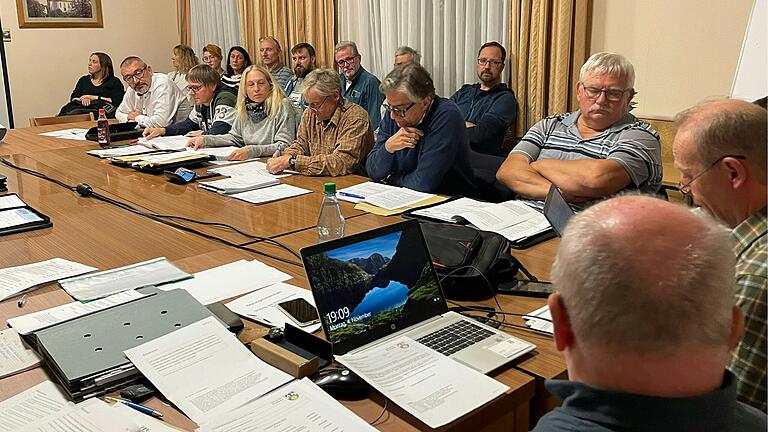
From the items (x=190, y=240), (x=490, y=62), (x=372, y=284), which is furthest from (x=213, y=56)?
(x=372, y=284)

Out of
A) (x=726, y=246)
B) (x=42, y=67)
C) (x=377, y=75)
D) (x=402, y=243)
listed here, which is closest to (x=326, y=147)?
(x=402, y=243)

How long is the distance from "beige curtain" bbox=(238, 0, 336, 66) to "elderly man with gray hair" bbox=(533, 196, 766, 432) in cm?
504

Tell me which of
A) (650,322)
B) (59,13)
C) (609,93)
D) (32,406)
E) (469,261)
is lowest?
(32,406)

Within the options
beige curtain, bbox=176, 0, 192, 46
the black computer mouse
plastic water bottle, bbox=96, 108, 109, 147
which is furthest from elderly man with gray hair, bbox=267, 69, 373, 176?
beige curtain, bbox=176, 0, 192, 46

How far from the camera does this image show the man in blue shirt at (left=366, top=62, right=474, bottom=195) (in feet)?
9.25

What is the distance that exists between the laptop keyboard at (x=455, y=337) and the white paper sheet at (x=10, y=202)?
1860 millimetres

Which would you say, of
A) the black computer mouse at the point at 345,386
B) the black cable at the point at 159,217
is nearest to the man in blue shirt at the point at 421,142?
the black cable at the point at 159,217

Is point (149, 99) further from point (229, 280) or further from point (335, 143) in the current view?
point (229, 280)

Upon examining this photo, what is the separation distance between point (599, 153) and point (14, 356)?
6.70 ft

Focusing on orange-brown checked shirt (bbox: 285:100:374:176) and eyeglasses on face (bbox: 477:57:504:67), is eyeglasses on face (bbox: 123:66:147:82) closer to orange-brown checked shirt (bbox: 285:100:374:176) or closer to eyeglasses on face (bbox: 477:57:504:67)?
orange-brown checked shirt (bbox: 285:100:374:176)

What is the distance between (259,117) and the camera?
149 inches

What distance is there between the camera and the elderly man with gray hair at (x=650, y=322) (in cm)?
73

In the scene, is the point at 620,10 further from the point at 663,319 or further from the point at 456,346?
the point at 663,319

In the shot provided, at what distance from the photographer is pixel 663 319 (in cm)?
72
